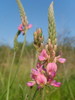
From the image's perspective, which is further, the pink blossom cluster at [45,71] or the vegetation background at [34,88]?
the vegetation background at [34,88]

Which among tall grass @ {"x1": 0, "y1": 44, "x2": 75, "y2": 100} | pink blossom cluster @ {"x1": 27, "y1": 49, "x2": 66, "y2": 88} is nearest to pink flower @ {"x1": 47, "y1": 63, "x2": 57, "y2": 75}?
pink blossom cluster @ {"x1": 27, "y1": 49, "x2": 66, "y2": 88}

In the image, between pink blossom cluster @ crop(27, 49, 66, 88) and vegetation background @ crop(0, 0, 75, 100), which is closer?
pink blossom cluster @ crop(27, 49, 66, 88)

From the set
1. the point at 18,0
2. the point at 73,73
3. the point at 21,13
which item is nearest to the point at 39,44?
the point at 21,13

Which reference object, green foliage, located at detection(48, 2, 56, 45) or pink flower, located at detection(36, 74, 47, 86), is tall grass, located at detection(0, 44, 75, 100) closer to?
pink flower, located at detection(36, 74, 47, 86)

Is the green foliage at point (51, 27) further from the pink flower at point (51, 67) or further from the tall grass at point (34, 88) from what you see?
the tall grass at point (34, 88)

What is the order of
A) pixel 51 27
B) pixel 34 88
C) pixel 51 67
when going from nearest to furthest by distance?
pixel 51 67
pixel 51 27
pixel 34 88

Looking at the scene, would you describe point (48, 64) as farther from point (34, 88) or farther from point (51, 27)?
point (34, 88)

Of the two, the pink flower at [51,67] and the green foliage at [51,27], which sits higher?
the green foliage at [51,27]

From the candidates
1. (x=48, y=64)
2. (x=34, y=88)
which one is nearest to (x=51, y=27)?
(x=48, y=64)

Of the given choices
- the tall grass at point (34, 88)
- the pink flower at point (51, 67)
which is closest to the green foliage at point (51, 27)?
the pink flower at point (51, 67)

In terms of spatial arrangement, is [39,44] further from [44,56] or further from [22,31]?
[22,31]

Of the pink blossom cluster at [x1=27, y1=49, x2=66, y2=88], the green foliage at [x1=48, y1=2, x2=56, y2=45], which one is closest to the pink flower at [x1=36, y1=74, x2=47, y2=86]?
the pink blossom cluster at [x1=27, y1=49, x2=66, y2=88]

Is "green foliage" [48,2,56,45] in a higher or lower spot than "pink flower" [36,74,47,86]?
higher
